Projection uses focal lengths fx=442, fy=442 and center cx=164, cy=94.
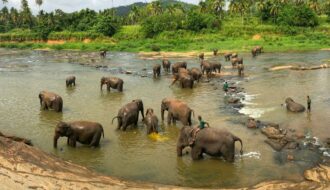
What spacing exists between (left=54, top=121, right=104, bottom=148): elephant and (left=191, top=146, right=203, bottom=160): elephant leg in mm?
3658

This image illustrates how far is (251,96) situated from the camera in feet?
81.1

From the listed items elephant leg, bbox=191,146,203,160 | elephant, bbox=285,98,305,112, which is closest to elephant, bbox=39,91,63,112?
elephant leg, bbox=191,146,203,160

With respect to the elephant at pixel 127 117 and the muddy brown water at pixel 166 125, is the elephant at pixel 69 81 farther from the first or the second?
the elephant at pixel 127 117

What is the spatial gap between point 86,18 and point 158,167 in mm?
75320

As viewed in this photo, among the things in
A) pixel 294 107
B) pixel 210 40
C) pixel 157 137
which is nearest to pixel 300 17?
pixel 210 40

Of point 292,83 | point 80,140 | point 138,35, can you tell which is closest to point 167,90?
point 292,83

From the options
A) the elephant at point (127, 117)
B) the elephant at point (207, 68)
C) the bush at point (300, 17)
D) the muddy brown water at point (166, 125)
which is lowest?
the muddy brown water at point (166, 125)

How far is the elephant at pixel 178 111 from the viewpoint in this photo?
59.9 ft

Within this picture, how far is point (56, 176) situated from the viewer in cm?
1167

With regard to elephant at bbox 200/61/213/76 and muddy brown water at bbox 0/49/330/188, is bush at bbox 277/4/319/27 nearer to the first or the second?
muddy brown water at bbox 0/49/330/188

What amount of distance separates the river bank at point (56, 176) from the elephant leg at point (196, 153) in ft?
7.55

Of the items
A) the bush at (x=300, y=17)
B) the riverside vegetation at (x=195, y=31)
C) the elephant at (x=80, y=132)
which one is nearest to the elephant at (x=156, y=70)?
the elephant at (x=80, y=132)

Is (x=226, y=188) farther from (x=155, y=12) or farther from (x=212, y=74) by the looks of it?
(x=155, y=12)

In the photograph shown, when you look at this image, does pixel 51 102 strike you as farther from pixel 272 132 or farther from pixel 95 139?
pixel 272 132
